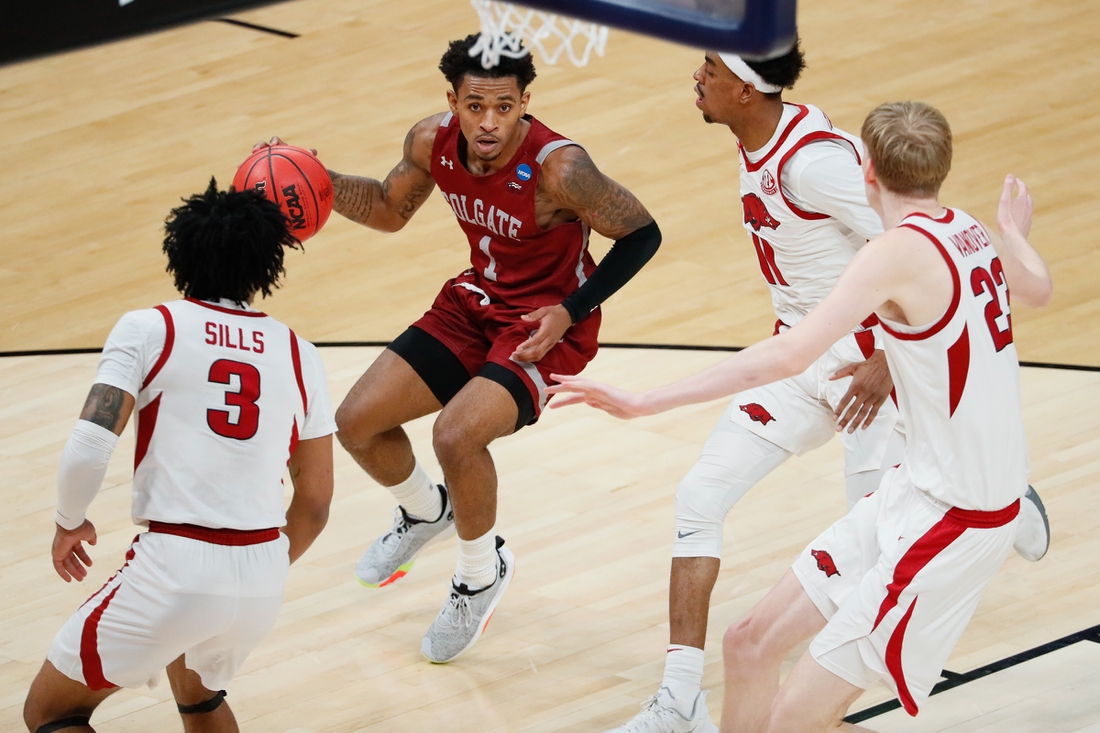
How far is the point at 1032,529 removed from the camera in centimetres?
502

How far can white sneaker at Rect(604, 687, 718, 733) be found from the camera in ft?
14.7

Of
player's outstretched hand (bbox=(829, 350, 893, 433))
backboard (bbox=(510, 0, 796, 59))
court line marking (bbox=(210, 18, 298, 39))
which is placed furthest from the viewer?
court line marking (bbox=(210, 18, 298, 39))

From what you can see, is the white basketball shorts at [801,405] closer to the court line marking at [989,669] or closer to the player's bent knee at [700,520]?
the player's bent knee at [700,520]

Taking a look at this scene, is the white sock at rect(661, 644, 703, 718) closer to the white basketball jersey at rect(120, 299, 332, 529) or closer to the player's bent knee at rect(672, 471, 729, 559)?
the player's bent knee at rect(672, 471, 729, 559)

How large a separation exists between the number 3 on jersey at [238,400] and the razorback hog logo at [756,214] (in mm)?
1773

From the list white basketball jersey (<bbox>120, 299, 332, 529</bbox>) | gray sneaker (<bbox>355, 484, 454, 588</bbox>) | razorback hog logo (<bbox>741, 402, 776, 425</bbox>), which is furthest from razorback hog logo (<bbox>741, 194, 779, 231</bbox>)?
white basketball jersey (<bbox>120, 299, 332, 529</bbox>)

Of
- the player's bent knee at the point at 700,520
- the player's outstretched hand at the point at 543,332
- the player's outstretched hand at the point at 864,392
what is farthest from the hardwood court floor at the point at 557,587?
the player's outstretched hand at the point at 543,332

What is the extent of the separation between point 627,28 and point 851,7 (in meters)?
9.59

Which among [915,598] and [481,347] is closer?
[915,598]

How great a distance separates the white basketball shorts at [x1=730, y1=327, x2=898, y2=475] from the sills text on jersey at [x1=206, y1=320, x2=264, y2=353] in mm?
1613

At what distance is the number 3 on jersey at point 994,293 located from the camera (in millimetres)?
3568

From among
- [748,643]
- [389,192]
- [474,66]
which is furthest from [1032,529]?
[389,192]

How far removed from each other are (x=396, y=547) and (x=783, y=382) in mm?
1593

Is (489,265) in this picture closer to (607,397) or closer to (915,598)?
(607,397)
